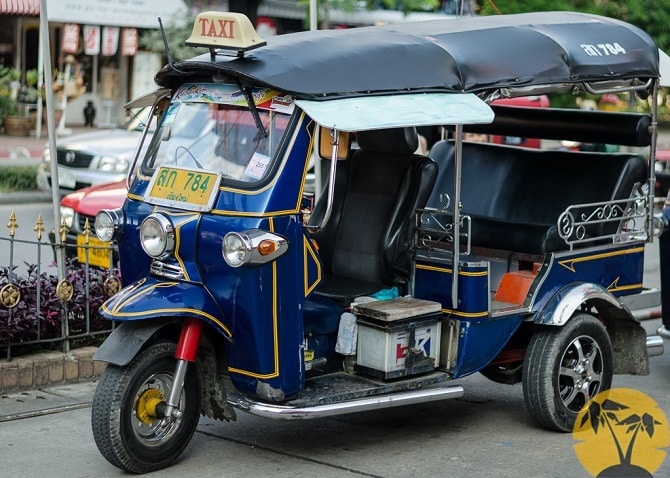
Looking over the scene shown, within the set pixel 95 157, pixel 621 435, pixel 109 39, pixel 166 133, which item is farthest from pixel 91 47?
pixel 621 435

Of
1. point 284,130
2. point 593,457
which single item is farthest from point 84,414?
point 593,457

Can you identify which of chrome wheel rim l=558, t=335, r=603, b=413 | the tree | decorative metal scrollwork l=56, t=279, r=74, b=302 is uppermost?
the tree

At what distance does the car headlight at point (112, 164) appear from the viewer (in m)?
14.2

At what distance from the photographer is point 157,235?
5562 mm

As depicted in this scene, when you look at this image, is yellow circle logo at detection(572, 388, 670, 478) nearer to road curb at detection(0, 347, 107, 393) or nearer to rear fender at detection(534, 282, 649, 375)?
rear fender at detection(534, 282, 649, 375)

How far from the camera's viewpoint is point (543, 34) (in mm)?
6660

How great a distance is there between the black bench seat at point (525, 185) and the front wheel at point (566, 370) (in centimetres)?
58

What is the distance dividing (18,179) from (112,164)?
3584 mm

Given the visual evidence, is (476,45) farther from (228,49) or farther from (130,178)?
(130,178)

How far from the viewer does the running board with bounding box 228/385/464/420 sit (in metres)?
5.45

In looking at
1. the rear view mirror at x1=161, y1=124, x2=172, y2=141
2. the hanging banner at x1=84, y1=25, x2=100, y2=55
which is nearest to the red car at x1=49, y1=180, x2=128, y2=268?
the rear view mirror at x1=161, y1=124, x2=172, y2=141

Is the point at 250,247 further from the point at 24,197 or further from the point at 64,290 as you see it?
the point at 24,197

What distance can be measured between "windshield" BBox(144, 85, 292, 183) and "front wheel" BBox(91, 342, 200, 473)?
0.98 meters

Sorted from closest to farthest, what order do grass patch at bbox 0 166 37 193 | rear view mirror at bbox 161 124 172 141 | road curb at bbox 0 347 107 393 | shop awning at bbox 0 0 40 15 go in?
rear view mirror at bbox 161 124 172 141
road curb at bbox 0 347 107 393
grass patch at bbox 0 166 37 193
shop awning at bbox 0 0 40 15
